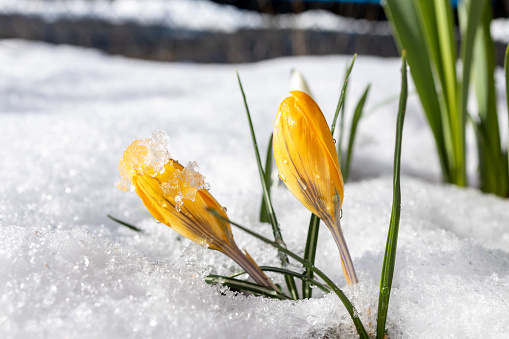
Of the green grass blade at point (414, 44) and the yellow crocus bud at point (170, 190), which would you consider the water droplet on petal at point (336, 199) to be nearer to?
the yellow crocus bud at point (170, 190)

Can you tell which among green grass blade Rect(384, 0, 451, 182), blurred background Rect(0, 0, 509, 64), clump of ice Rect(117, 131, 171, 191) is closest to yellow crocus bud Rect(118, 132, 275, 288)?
clump of ice Rect(117, 131, 171, 191)

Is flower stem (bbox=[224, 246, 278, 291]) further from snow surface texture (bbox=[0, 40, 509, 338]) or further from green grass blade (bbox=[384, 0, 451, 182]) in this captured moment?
green grass blade (bbox=[384, 0, 451, 182])

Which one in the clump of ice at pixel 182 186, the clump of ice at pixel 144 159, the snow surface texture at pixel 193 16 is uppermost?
the snow surface texture at pixel 193 16

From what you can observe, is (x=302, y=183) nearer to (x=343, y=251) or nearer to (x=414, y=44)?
(x=343, y=251)

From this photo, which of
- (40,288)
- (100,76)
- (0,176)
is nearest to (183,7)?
(100,76)

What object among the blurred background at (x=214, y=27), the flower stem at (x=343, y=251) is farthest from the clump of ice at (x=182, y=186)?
the blurred background at (x=214, y=27)
